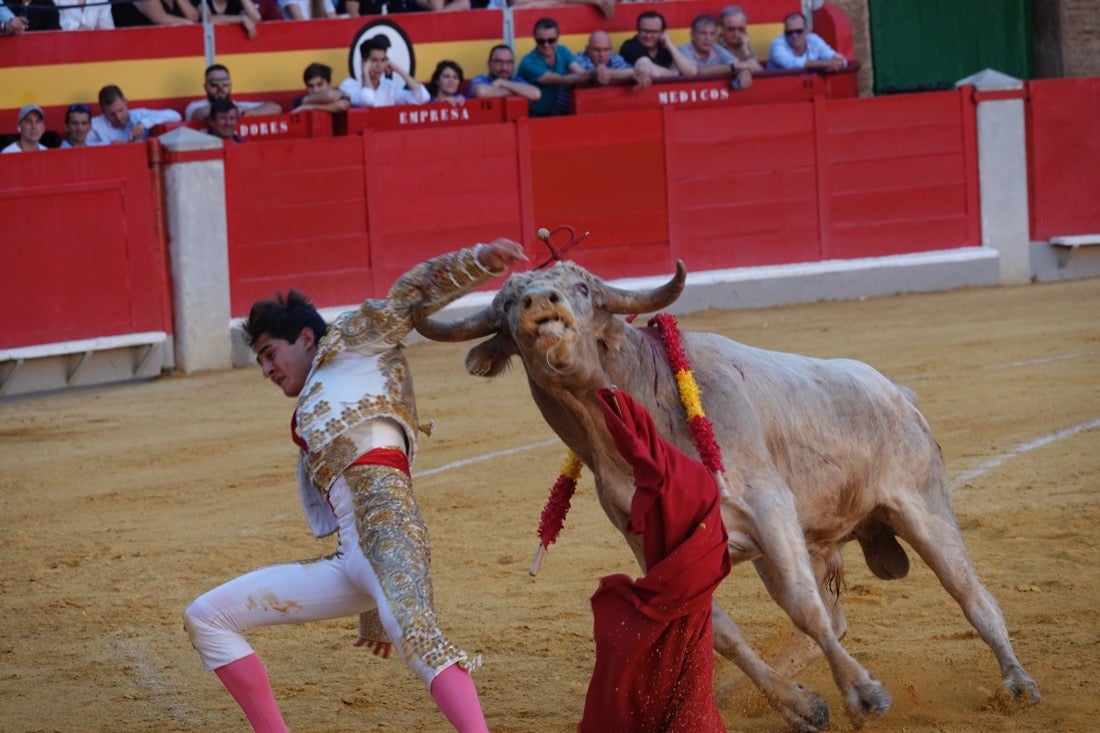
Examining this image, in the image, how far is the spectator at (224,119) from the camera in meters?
10.6

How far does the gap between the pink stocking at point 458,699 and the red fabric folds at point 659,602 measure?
0.23m

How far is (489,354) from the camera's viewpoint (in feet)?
12.3

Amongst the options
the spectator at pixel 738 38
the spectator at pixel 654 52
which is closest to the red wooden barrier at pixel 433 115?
the spectator at pixel 654 52

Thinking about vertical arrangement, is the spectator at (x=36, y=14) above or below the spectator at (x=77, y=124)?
above

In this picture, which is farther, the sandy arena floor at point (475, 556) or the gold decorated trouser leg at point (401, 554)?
the sandy arena floor at point (475, 556)

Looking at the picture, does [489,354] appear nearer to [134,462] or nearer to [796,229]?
[134,462]

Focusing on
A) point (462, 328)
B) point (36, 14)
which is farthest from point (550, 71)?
point (462, 328)

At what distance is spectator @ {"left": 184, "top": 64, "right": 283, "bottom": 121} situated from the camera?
10.6 m

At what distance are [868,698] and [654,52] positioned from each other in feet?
28.7

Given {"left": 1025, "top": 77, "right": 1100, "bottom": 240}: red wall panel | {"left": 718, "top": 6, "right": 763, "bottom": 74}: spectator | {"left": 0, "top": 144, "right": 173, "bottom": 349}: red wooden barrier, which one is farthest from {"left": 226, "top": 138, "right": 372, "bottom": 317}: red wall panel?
{"left": 1025, "top": 77, "right": 1100, "bottom": 240}: red wall panel

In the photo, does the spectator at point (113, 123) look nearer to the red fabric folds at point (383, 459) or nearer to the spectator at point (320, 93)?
the spectator at point (320, 93)

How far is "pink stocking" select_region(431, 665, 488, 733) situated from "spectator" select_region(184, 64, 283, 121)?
25.9ft

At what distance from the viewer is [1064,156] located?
42.3 feet

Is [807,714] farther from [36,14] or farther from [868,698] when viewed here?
[36,14]
